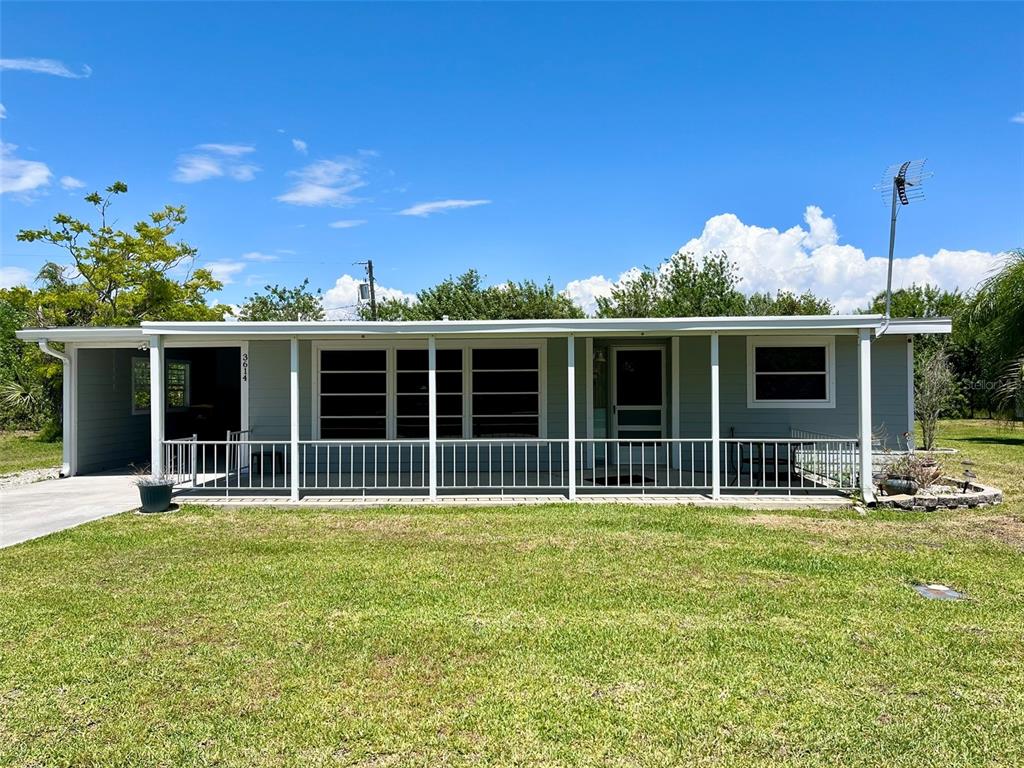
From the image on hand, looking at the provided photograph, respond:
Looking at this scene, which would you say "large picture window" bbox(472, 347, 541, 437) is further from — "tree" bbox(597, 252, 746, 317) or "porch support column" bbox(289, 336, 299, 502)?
"tree" bbox(597, 252, 746, 317)

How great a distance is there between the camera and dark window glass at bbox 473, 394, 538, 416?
1119 centimetres

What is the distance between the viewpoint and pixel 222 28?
13.3 m

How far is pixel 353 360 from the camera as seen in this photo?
11.3m

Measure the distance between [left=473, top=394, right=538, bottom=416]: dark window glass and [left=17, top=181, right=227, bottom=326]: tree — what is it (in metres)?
13.9

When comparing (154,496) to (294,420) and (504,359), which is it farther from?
(504,359)

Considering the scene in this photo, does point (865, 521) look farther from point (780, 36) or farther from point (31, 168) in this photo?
point (31, 168)

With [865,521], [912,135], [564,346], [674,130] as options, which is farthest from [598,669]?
[912,135]

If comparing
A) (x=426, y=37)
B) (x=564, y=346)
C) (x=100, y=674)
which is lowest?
(x=100, y=674)

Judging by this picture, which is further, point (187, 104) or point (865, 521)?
point (187, 104)

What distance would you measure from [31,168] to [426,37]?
50.5ft

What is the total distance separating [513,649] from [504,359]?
24.0 ft

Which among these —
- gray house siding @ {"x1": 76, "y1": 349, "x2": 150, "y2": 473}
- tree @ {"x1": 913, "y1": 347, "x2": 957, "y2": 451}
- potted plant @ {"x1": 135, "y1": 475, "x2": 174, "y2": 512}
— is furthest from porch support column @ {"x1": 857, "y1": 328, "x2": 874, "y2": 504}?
gray house siding @ {"x1": 76, "y1": 349, "x2": 150, "y2": 473}

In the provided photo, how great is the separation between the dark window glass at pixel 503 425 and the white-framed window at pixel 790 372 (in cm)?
362

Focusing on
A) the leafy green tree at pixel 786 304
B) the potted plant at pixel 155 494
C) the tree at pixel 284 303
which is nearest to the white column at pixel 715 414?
the potted plant at pixel 155 494
